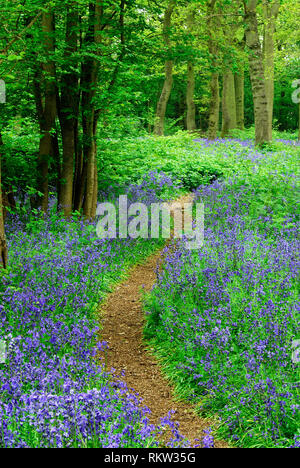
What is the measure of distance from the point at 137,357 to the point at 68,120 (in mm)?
5730

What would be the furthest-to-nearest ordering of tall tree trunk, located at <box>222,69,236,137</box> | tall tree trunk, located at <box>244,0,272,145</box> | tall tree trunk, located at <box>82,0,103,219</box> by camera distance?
tall tree trunk, located at <box>222,69,236,137</box>
tall tree trunk, located at <box>244,0,272,145</box>
tall tree trunk, located at <box>82,0,103,219</box>

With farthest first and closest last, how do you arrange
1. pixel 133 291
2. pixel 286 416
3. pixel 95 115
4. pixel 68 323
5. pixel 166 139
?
pixel 166 139 < pixel 95 115 < pixel 133 291 < pixel 68 323 < pixel 286 416

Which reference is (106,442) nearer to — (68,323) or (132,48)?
(68,323)

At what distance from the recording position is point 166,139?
1895cm

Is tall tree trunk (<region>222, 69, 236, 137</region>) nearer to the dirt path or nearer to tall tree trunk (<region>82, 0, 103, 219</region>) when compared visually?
tall tree trunk (<region>82, 0, 103, 219</region>)

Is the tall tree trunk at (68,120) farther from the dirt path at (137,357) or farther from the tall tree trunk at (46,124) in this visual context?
the dirt path at (137,357)

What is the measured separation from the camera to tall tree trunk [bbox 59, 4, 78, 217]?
8961mm

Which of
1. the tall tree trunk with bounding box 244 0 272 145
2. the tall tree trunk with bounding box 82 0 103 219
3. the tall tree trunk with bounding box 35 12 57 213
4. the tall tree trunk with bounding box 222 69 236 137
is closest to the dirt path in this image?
the tall tree trunk with bounding box 82 0 103 219

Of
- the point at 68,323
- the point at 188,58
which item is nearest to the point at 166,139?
the point at 188,58

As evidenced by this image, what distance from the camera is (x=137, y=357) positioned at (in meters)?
5.38

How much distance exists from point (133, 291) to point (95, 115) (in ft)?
13.7

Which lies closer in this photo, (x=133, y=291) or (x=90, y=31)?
(x=133, y=291)

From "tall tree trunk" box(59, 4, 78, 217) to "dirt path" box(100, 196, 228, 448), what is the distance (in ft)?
8.94

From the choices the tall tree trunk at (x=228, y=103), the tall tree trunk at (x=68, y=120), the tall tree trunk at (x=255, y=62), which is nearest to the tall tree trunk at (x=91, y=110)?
the tall tree trunk at (x=68, y=120)
